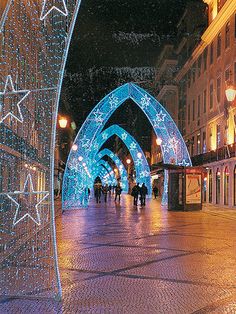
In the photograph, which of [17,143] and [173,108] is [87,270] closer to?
[17,143]

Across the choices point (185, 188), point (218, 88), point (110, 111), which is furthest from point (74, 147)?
point (218, 88)

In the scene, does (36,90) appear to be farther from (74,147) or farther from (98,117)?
(98,117)

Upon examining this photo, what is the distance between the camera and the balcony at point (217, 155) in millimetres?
34250

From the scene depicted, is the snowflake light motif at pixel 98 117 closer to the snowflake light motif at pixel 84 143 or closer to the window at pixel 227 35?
the snowflake light motif at pixel 84 143

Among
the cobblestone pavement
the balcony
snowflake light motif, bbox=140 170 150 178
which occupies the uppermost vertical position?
the balcony

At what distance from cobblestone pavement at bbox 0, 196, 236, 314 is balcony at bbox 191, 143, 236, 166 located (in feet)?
57.7

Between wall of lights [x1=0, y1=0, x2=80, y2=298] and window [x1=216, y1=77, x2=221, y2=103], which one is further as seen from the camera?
window [x1=216, y1=77, x2=221, y2=103]

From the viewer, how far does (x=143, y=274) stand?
31.0 feet

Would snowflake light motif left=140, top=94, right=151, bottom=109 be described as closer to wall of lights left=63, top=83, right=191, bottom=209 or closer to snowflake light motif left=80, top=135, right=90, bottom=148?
wall of lights left=63, top=83, right=191, bottom=209

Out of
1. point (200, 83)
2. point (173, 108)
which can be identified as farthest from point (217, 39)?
point (173, 108)

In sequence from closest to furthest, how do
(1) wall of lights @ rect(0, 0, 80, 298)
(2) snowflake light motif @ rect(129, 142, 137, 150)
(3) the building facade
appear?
(1) wall of lights @ rect(0, 0, 80, 298) < (3) the building facade < (2) snowflake light motif @ rect(129, 142, 137, 150)

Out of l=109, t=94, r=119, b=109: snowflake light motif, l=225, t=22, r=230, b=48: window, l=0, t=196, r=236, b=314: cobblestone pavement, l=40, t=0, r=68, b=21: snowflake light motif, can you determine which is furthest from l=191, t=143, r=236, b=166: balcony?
l=40, t=0, r=68, b=21: snowflake light motif

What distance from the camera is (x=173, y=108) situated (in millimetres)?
63625

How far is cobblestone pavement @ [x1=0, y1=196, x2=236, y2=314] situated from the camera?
7027mm
